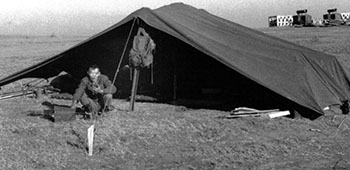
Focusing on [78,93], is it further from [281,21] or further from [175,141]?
[281,21]

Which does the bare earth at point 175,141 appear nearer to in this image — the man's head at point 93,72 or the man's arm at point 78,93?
the man's arm at point 78,93

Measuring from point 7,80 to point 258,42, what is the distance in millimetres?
4565

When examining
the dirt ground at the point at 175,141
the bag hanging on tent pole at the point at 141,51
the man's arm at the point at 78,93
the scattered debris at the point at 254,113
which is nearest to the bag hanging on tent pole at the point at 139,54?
the bag hanging on tent pole at the point at 141,51

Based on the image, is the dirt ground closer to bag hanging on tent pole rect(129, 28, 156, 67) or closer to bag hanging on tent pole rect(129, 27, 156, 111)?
bag hanging on tent pole rect(129, 27, 156, 111)

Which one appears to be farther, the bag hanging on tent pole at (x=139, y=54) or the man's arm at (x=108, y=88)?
the bag hanging on tent pole at (x=139, y=54)

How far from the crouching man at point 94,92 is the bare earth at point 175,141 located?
0.20 meters

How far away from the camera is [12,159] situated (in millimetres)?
6336

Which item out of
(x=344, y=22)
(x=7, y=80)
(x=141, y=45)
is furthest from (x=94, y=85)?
(x=344, y=22)

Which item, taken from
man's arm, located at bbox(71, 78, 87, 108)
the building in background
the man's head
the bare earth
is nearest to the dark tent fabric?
the bare earth

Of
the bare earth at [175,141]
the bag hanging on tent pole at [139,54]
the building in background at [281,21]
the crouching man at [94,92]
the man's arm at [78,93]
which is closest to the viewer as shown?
the bare earth at [175,141]

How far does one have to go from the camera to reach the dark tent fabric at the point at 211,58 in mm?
8961

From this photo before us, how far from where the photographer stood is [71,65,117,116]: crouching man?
28.1 feet

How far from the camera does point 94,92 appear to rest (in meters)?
8.89

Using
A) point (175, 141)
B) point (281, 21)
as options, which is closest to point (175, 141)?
point (175, 141)
